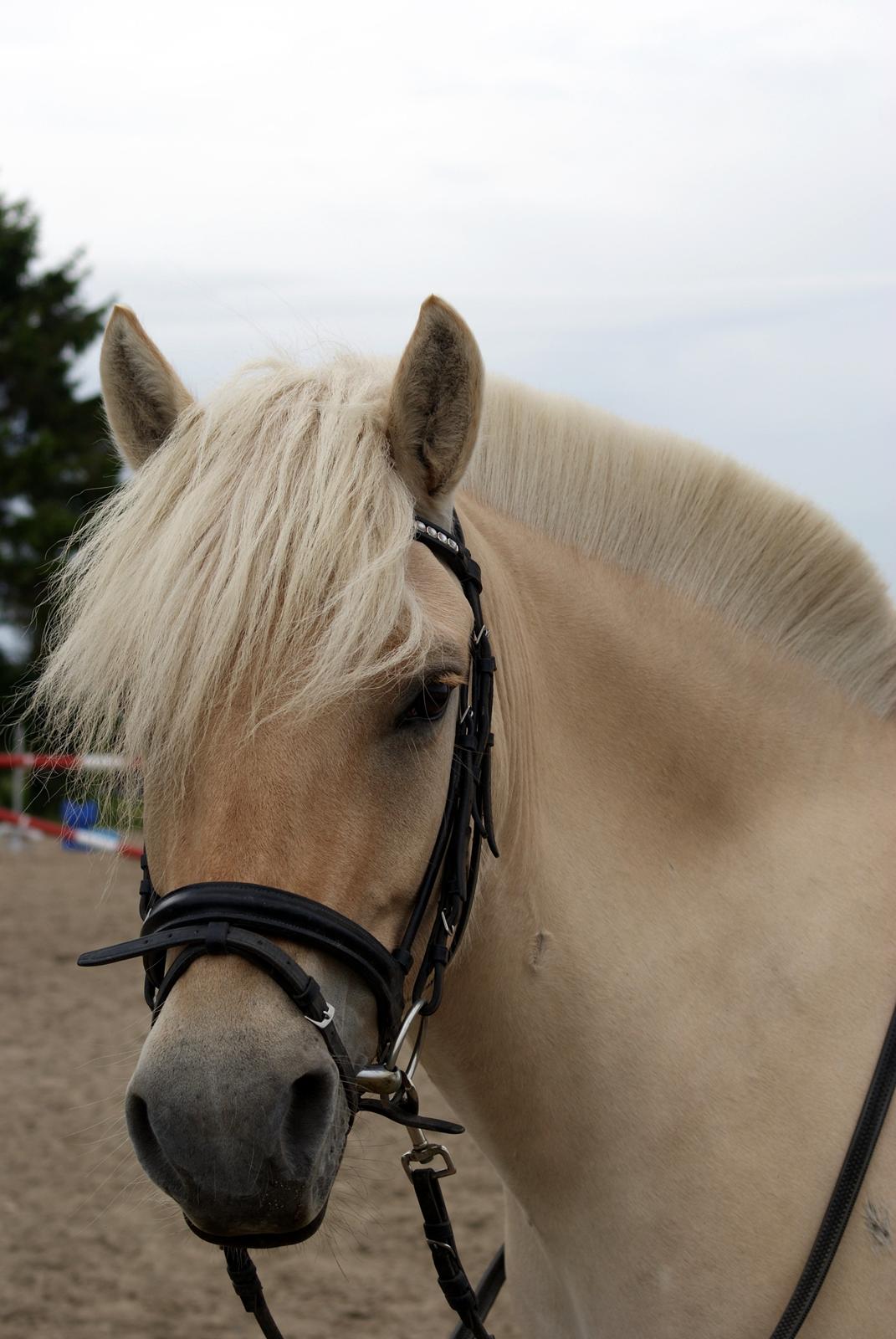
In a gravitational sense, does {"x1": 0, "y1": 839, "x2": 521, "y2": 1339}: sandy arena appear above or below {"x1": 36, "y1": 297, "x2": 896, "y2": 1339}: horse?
below

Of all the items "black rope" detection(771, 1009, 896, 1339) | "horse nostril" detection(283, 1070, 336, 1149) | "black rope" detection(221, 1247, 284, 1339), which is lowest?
"black rope" detection(221, 1247, 284, 1339)

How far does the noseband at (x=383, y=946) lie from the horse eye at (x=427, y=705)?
0.30 feet

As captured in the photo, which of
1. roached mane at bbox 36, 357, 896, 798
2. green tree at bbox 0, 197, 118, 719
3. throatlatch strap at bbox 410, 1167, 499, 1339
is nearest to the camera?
roached mane at bbox 36, 357, 896, 798

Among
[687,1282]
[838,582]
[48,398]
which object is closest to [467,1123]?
[687,1282]

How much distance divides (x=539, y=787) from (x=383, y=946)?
551 millimetres

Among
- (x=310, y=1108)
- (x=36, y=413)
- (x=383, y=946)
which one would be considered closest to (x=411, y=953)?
(x=383, y=946)

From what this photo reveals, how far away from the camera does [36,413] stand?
27.9 meters

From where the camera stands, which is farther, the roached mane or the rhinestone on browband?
the rhinestone on browband

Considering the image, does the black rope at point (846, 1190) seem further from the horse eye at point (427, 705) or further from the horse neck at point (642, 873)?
the horse eye at point (427, 705)

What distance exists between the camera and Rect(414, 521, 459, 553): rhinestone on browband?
2.10 m

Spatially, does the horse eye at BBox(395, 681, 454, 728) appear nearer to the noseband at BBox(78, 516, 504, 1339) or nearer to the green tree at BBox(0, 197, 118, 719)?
the noseband at BBox(78, 516, 504, 1339)

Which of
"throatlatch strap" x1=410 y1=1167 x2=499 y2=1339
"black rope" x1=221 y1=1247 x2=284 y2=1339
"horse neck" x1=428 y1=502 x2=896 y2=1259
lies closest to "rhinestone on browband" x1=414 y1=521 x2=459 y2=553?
"horse neck" x1=428 y1=502 x2=896 y2=1259

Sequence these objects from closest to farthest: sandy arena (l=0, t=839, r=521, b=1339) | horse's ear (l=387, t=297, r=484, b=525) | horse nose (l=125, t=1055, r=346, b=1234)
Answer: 1. horse nose (l=125, t=1055, r=346, b=1234)
2. horse's ear (l=387, t=297, r=484, b=525)
3. sandy arena (l=0, t=839, r=521, b=1339)

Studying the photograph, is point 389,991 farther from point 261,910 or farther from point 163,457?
point 163,457
